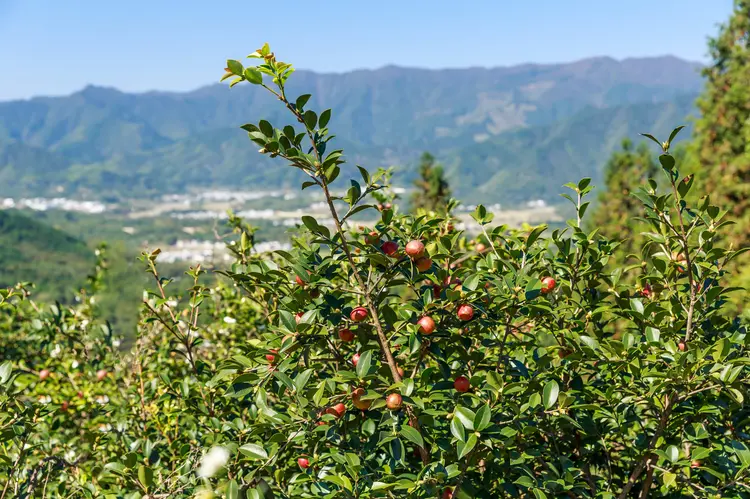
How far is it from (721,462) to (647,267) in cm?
86

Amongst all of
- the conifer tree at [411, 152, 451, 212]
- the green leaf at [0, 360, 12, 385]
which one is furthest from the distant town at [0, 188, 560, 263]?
the green leaf at [0, 360, 12, 385]

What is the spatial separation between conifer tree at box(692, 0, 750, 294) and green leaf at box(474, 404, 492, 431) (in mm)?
10513

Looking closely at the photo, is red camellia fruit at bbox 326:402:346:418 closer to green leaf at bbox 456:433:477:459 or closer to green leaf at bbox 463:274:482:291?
green leaf at bbox 456:433:477:459

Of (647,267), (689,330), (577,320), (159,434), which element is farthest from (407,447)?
(159,434)

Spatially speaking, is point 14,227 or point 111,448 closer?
point 111,448

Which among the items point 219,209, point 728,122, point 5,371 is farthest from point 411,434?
point 219,209

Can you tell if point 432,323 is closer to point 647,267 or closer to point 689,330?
point 689,330

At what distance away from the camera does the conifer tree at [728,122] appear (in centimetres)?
1084

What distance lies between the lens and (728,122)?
12.0m

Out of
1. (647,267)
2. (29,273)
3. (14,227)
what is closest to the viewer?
(647,267)

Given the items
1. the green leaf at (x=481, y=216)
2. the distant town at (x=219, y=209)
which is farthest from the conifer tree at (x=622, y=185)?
the distant town at (x=219, y=209)

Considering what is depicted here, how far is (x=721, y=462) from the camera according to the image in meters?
2.04

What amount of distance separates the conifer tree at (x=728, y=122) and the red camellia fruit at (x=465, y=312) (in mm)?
10273

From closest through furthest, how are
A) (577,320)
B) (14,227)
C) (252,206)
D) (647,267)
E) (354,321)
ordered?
(354,321) < (577,320) < (647,267) < (14,227) < (252,206)
